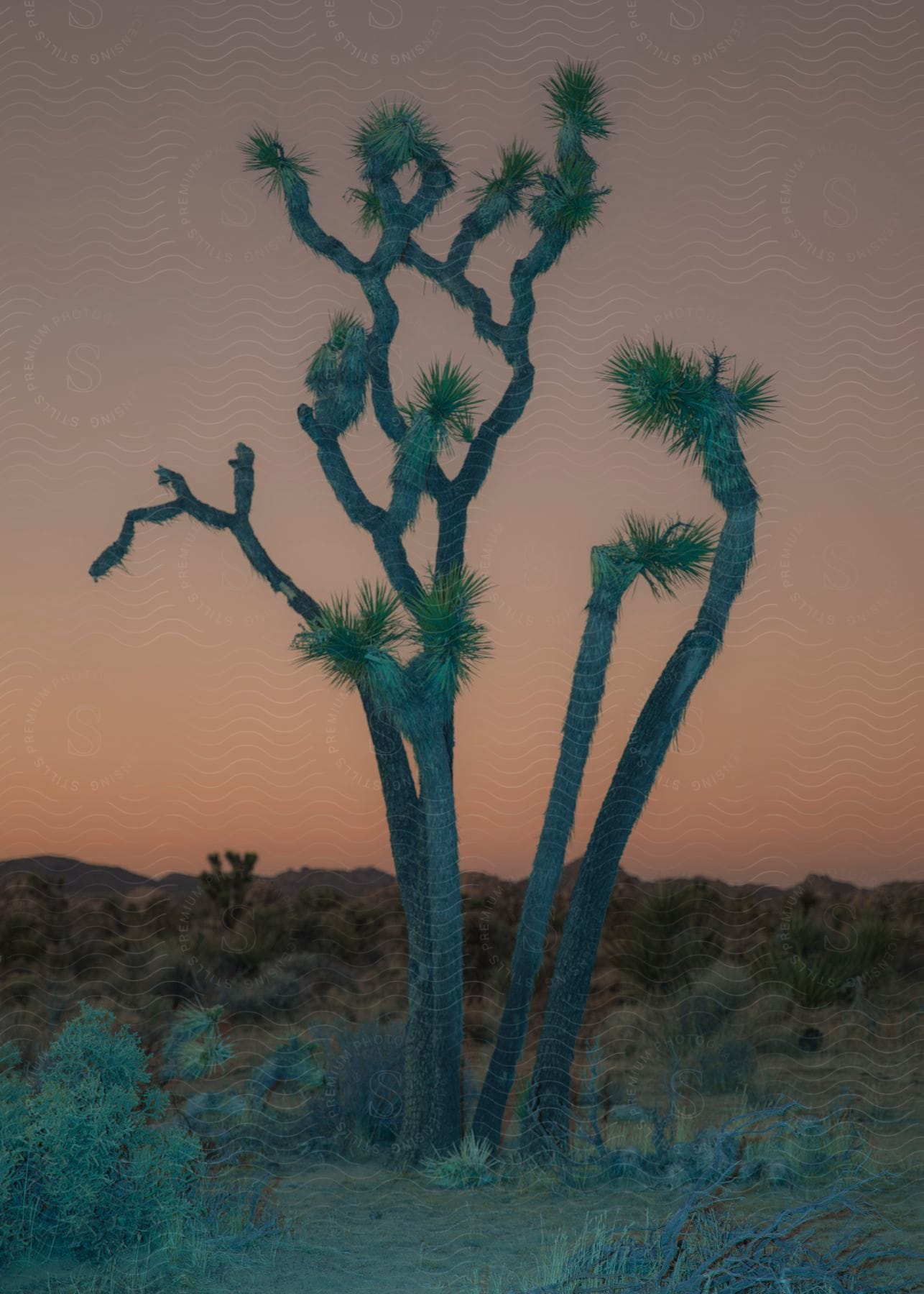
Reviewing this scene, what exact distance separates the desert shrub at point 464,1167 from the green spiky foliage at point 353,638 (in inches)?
147

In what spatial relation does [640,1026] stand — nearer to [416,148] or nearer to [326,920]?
[326,920]

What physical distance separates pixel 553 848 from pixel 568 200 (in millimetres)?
5456

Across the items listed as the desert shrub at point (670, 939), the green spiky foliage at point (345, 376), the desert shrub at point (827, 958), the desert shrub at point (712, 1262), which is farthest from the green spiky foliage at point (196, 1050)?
the desert shrub at point (827, 958)

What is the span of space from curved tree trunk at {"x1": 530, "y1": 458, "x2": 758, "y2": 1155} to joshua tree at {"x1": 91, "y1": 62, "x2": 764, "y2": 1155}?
0.23m

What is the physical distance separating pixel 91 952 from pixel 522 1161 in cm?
1357

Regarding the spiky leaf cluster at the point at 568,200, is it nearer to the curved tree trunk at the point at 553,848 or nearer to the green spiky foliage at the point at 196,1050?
the curved tree trunk at the point at 553,848

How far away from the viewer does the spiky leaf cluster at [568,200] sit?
1109cm

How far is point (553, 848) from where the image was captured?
1050 centimetres

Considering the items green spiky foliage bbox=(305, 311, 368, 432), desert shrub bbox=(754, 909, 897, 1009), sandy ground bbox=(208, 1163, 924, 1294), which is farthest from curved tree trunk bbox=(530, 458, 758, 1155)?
desert shrub bbox=(754, 909, 897, 1009)

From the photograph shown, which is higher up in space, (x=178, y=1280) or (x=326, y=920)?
(x=326, y=920)

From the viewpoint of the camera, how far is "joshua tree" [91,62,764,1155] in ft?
32.2

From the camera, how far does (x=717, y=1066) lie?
1441 cm

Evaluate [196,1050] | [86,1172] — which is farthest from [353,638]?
[196,1050]


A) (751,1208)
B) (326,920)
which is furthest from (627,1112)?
(326,920)
